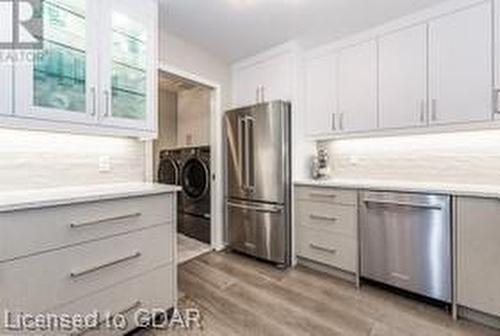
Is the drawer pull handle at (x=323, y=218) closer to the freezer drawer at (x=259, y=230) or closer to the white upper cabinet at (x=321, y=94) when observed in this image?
the freezer drawer at (x=259, y=230)

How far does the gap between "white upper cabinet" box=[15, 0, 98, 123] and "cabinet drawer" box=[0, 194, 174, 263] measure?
0.59 metres

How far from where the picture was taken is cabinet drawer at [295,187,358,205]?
2.53 metres

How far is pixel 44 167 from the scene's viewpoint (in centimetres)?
183

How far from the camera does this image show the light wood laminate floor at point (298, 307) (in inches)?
71.9

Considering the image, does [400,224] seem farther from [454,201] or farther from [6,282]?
[6,282]

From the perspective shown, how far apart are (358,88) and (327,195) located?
1.11 m

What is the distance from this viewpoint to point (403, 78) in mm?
2492

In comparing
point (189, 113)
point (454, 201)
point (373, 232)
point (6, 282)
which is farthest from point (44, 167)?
point (189, 113)

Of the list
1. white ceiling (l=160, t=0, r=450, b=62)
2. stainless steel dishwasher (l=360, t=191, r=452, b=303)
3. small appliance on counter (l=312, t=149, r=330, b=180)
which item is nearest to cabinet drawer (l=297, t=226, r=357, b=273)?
stainless steel dishwasher (l=360, t=191, r=452, b=303)

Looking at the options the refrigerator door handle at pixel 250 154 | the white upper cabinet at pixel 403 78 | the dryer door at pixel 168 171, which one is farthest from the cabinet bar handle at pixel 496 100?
the dryer door at pixel 168 171

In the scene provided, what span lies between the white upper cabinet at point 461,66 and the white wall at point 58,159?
2.57 metres

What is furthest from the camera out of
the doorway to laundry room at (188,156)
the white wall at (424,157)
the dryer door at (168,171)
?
the dryer door at (168,171)

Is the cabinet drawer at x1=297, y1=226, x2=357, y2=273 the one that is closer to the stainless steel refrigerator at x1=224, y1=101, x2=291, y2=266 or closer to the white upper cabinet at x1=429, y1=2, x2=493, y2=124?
the stainless steel refrigerator at x1=224, y1=101, x2=291, y2=266

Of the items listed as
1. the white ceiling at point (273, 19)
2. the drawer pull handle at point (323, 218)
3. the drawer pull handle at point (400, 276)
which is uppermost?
the white ceiling at point (273, 19)
